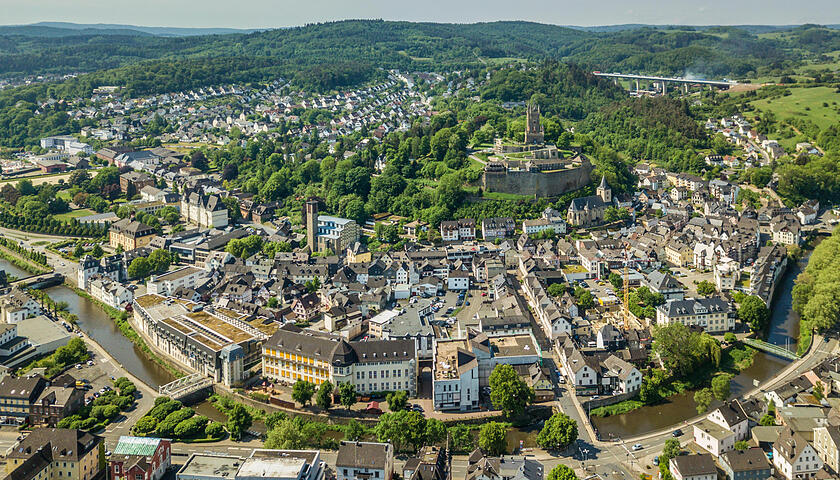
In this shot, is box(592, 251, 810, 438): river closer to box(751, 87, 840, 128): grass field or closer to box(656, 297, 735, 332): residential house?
box(656, 297, 735, 332): residential house

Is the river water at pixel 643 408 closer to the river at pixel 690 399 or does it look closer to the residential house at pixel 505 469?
the river at pixel 690 399

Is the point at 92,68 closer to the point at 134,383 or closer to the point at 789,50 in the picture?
the point at 134,383

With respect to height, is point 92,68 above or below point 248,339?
above

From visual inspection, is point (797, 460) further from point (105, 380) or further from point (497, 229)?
point (497, 229)

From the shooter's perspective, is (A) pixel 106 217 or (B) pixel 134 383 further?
(A) pixel 106 217

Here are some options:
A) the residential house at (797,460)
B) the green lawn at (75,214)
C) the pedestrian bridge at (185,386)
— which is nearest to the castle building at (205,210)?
the green lawn at (75,214)

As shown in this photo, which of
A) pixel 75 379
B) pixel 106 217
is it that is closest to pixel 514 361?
pixel 75 379
